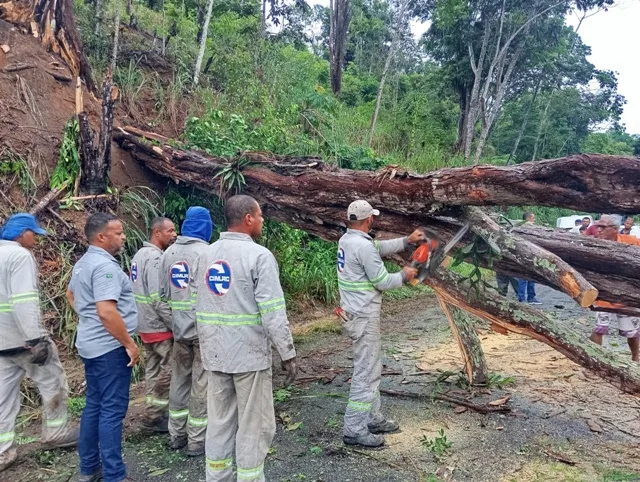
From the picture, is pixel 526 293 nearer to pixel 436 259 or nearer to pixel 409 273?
pixel 436 259

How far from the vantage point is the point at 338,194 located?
17.9 feet

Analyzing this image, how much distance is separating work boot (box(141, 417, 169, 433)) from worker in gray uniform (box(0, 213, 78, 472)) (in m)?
0.62

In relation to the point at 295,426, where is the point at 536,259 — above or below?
above

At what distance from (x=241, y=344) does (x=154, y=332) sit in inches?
64.9

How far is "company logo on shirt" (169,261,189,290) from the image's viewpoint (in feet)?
14.8

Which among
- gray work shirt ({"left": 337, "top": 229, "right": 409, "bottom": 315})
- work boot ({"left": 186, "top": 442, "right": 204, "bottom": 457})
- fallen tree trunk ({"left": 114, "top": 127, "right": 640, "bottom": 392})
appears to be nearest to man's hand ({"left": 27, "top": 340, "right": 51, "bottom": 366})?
work boot ({"left": 186, "top": 442, "right": 204, "bottom": 457})

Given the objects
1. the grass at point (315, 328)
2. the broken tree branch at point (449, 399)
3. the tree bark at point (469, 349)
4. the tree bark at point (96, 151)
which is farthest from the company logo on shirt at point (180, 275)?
the grass at point (315, 328)

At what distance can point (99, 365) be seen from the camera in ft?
12.4

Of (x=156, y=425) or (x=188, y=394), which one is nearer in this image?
(x=188, y=394)

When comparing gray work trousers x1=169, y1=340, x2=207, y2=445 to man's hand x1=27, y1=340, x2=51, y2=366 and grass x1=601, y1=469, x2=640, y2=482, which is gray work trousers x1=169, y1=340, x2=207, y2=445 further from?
grass x1=601, y1=469, x2=640, y2=482

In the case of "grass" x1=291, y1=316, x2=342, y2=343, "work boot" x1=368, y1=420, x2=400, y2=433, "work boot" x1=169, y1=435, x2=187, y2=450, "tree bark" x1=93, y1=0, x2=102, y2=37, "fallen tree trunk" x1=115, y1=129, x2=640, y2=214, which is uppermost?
"tree bark" x1=93, y1=0, x2=102, y2=37

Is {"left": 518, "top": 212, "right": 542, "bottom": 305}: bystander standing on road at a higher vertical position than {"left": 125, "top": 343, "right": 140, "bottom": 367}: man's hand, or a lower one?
lower

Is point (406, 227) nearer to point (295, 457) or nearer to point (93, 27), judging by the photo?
point (295, 457)

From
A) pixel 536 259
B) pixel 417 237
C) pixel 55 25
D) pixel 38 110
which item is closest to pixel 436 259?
pixel 417 237
